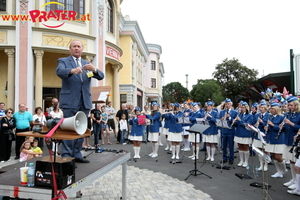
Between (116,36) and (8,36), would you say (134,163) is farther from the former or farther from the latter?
(116,36)

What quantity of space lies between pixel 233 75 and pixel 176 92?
67.1 meters

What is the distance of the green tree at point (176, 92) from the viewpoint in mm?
91931

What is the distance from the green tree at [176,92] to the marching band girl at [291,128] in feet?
271

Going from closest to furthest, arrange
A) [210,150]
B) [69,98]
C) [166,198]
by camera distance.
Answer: [69,98], [166,198], [210,150]

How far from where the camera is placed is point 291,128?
5.73 metres

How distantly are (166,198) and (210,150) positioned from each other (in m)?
4.59

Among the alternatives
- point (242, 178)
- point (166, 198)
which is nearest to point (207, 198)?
point (166, 198)

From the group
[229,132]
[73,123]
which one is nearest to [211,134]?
[229,132]

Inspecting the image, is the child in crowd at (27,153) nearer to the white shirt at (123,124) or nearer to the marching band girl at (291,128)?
the white shirt at (123,124)

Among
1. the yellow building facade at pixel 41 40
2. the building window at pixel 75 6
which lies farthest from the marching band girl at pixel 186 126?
the building window at pixel 75 6

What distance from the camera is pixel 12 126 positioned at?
8.34 meters

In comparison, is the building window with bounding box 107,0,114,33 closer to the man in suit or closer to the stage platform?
the man in suit

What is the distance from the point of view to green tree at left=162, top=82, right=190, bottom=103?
91931 millimetres

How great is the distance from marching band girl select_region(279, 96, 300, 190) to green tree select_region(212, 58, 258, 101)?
23.5 m
